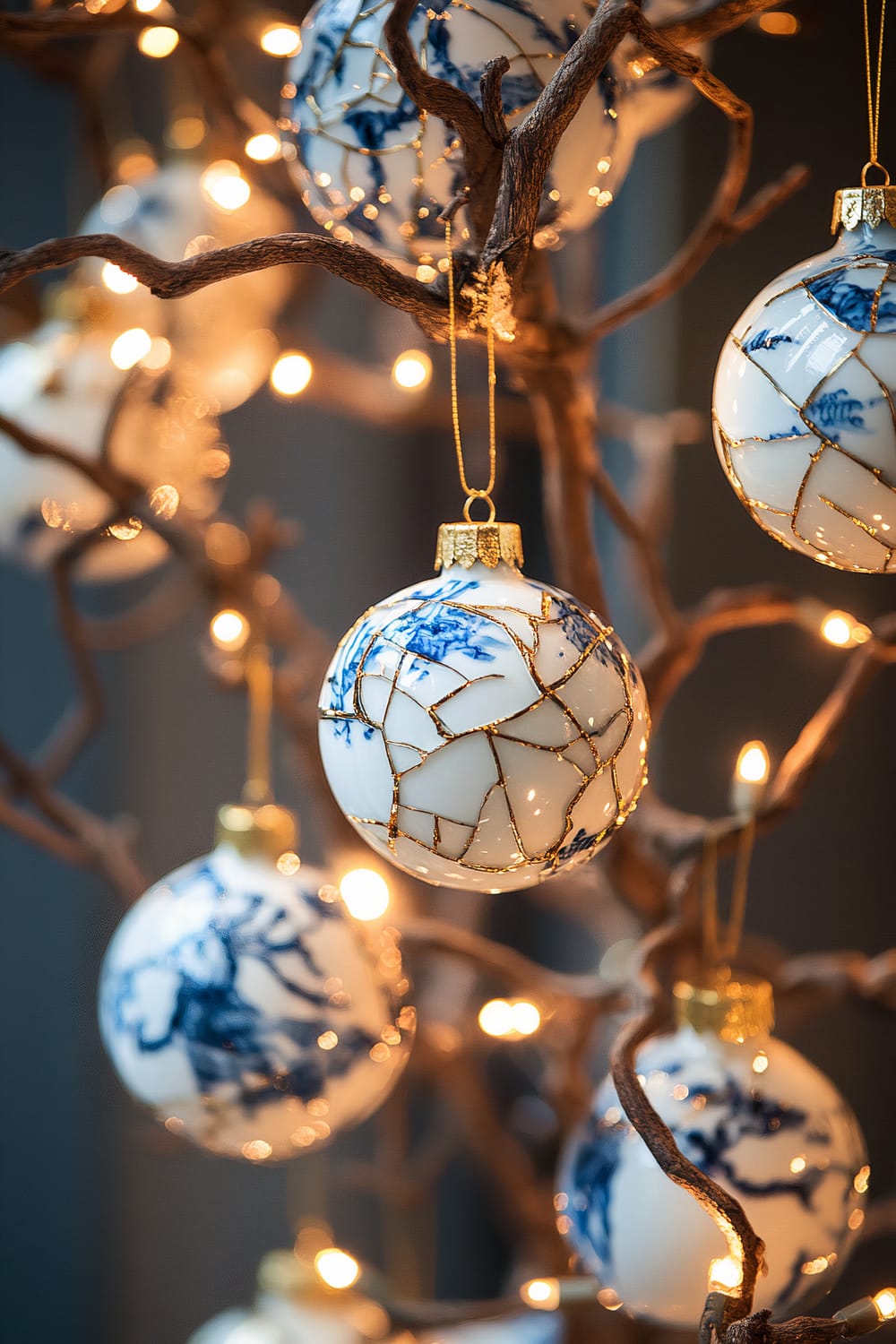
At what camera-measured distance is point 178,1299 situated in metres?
1.35

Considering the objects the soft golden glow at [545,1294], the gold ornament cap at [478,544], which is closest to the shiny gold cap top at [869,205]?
the gold ornament cap at [478,544]

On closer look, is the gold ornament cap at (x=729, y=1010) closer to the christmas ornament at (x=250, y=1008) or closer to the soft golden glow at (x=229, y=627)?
the christmas ornament at (x=250, y=1008)

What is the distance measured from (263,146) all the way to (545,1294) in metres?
0.60

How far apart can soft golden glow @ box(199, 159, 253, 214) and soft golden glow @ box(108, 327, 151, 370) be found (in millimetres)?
109

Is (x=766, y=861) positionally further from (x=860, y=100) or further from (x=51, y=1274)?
(x=51, y=1274)

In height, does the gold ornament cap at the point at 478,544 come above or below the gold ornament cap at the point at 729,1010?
above

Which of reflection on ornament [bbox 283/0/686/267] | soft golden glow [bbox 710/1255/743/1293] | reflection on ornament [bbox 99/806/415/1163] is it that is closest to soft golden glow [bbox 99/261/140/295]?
reflection on ornament [bbox 283/0/686/267]

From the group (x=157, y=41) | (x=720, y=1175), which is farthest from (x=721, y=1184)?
(x=157, y=41)

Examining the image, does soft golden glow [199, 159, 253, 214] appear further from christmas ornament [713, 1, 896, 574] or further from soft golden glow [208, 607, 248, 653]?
christmas ornament [713, 1, 896, 574]

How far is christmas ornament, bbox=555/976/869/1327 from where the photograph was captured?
0.52m

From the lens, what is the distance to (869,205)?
1.48 feet

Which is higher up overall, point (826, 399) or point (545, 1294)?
point (826, 399)

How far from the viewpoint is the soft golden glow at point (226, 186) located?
0.72m

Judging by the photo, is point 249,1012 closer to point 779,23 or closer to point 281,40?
point 281,40
